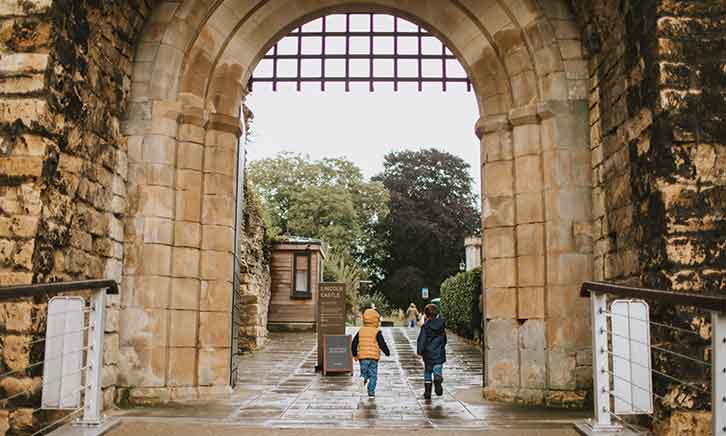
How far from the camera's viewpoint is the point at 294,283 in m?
17.2

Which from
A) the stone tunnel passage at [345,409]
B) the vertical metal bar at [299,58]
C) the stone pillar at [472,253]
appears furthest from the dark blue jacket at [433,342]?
the stone pillar at [472,253]

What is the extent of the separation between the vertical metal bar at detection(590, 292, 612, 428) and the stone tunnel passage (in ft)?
1.51

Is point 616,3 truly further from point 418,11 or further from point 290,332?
point 290,332

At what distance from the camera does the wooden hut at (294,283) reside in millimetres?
16953

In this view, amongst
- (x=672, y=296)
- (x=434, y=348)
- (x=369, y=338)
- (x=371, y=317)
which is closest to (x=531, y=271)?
(x=434, y=348)

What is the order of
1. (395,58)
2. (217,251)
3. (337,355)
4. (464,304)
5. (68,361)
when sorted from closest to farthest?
(68,361)
(217,251)
(395,58)
(337,355)
(464,304)

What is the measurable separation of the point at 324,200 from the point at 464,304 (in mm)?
17479

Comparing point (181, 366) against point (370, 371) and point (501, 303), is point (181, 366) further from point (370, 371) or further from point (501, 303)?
point (501, 303)

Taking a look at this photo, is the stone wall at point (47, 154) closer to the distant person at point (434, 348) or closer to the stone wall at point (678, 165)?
the distant person at point (434, 348)

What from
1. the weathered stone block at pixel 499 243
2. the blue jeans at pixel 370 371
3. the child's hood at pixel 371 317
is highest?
the weathered stone block at pixel 499 243

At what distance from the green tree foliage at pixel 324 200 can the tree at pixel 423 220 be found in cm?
99

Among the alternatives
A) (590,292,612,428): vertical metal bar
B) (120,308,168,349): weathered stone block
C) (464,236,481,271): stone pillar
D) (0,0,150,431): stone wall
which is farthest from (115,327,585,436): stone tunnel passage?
(464,236,481,271): stone pillar

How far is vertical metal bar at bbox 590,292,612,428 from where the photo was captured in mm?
4109

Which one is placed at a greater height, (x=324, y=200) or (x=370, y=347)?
(x=324, y=200)
